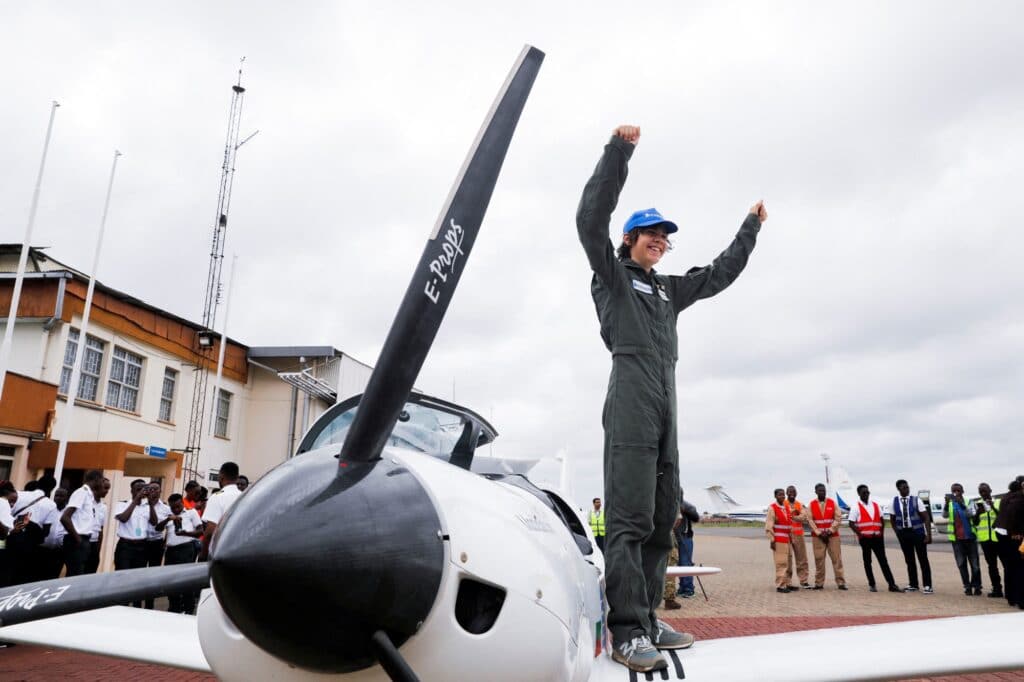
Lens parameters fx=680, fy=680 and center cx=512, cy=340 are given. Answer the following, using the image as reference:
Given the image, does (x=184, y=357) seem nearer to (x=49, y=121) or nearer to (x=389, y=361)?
(x=49, y=121)

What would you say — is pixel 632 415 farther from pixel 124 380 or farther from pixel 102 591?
pixel 124 380

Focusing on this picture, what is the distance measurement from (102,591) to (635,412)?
75.9 inches

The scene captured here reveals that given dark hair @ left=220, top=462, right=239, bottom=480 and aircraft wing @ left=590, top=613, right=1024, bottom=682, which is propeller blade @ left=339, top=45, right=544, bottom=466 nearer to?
aircraft wing @ left=590, top=613, right=1024, bottom=682

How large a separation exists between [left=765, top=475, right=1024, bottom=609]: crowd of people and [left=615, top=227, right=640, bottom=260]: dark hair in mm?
9014

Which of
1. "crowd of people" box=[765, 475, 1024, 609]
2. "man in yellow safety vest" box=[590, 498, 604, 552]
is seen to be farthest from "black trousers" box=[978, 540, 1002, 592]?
"man in yellow safety vest" box=[590, 498, 604, 552]

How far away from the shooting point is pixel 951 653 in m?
2.74

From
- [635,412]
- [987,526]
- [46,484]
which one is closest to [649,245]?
[635,412]

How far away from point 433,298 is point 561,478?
7537 mm

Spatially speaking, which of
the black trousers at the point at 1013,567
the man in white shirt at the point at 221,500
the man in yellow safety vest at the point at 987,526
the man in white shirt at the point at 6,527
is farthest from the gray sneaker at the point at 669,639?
the man in yellow safety vest at the point at 987,526

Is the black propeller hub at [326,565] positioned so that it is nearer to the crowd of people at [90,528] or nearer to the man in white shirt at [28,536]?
the crowd of people at [90,528]

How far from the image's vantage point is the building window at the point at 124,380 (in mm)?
16609

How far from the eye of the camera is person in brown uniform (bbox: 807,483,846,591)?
11906 mm

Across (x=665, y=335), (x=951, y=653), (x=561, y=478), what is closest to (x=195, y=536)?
(x=561, y=478)

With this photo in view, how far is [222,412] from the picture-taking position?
67.6 ft
